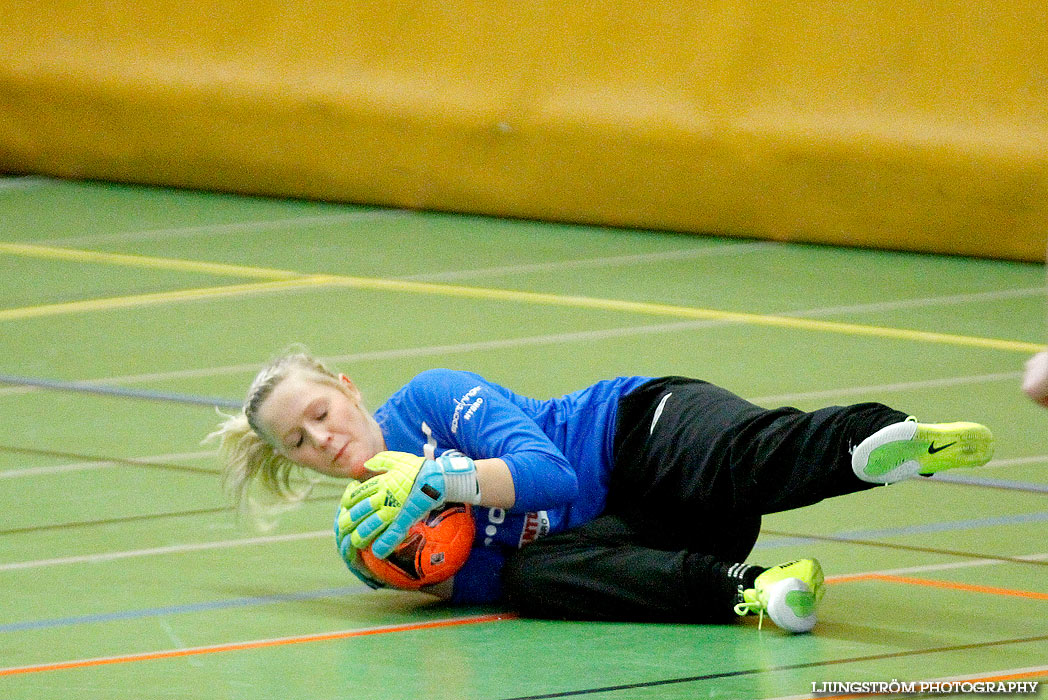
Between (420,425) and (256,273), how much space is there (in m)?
3.75

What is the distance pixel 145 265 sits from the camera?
7930mm

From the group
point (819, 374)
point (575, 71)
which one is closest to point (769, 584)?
point (819, 374)

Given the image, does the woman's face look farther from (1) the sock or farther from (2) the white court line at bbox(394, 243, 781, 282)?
(2) the white court line at bbox(394, 243, 781, 282)

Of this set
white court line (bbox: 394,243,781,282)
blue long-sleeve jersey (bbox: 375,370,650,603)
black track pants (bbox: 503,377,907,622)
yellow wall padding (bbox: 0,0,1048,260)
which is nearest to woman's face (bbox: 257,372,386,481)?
blue long-sleeve jersey (bbox: 375,370,650,603)

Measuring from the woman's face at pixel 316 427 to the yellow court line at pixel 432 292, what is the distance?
308cm

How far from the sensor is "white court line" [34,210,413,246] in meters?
8.41

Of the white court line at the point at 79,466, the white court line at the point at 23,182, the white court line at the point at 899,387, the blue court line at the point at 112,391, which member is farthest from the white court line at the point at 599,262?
the white court line at the point at 23,182

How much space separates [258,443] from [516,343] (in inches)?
96.9

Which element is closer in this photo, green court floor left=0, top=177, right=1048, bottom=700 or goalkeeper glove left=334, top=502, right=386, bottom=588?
green court floor left=0, top=177, right=1048, bottom=700

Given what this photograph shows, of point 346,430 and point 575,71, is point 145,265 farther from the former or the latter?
point 346,430

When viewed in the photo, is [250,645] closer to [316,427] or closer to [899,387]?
[316,427]

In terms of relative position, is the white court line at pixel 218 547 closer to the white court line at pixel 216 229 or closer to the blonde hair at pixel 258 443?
the blonde hair at pixel 258 443

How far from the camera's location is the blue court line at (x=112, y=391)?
5829mm

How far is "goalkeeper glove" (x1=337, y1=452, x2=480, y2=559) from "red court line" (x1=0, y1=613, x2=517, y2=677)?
186 mm
